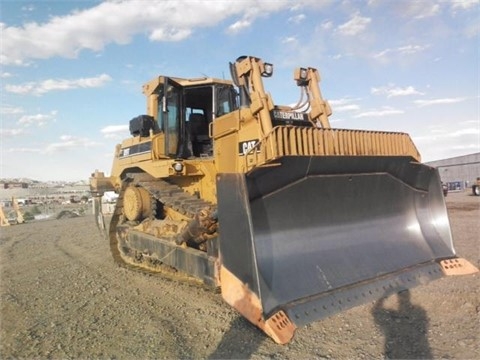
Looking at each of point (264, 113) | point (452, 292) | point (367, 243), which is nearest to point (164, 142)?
point (264, 113)

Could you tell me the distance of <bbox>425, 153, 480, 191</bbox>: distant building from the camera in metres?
36.9

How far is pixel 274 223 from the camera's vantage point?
4172 mm

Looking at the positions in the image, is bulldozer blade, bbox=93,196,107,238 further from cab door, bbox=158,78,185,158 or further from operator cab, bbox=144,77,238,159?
cab door, bbox=158,78,185,158

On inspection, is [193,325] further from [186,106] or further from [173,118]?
[186,106]

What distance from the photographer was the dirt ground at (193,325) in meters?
3.33

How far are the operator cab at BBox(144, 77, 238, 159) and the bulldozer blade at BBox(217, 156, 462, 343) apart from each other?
96.7 inches

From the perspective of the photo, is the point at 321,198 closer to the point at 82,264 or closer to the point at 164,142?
the point at 164,142

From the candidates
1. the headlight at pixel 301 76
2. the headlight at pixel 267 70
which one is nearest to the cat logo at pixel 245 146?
the headlight at pixel 267 70

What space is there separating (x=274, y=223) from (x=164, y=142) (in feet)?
9.47

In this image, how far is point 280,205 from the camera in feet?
13.8

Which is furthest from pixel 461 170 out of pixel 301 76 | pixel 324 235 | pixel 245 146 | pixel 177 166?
pixel 245 146

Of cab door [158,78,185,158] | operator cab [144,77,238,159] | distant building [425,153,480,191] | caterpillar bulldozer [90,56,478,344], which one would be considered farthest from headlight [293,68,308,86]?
distant building [425,153,480,191]

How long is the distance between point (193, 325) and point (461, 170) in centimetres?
4330

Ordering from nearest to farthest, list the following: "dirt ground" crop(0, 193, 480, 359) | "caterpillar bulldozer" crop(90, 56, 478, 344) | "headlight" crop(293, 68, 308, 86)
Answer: "dirt ground" crop(0, 193, 480, 359)
"caterpillar bulldozer" crop(90, 56, 478, 344)
"headlight" crop(293, 68, 308, 86)
